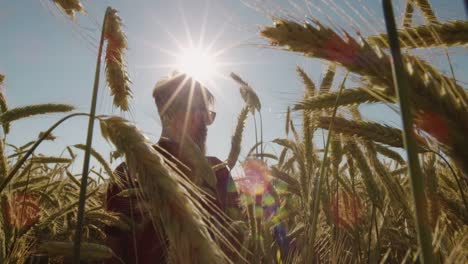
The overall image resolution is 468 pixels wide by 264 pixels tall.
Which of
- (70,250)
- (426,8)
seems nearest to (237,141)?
(426,8)

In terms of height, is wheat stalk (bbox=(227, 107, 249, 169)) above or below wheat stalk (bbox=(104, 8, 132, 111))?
below

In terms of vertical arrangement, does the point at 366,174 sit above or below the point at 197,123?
below

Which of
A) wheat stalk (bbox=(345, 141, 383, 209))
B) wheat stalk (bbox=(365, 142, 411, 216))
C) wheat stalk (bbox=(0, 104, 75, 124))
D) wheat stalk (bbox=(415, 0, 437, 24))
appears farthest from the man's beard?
wheat stalk (bbox=(415, 0, 437, 24))

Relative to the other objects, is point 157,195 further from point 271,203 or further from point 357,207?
point 271,203

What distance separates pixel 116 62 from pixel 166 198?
902mm

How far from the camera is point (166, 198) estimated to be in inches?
34.4

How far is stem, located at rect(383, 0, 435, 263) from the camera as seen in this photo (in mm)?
568

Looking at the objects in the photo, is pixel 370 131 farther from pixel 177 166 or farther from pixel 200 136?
pixel 200 136

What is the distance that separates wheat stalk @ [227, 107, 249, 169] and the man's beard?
37 cm

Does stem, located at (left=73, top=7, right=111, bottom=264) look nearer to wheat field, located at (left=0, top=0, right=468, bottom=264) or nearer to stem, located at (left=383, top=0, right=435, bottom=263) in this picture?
wheat field, located at (left=0, top=0, right=468, bottom=264)

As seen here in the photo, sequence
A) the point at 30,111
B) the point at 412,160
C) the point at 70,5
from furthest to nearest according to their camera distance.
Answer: the point at 30,111 → the point at 70,5 → the point at 412,160

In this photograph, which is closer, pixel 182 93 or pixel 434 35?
pixel 434 35

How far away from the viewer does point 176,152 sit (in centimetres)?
257

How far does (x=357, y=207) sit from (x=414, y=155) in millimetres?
1767
